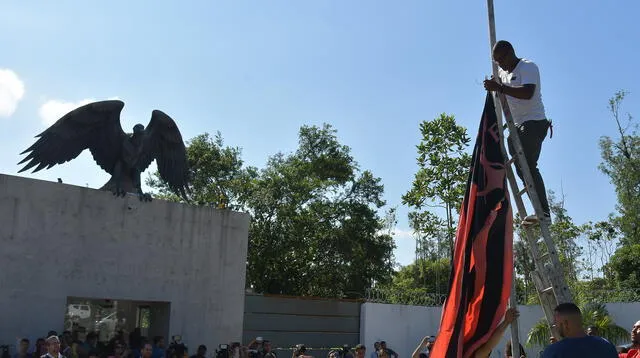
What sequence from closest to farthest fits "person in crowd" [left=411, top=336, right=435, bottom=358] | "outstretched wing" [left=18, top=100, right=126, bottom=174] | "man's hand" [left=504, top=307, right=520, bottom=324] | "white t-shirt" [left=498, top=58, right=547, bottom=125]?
1. "man's hand" [left=504, top=307, right=520, bottom=324]
2. "white t-shirt" [left=498, top=58, right=547, bottom=125]
3. "person in crowd" [left=411, top=336, right=435, bottom=358]
4. "outstretched wing" [left=18, top=100, right=126, bottom=174]

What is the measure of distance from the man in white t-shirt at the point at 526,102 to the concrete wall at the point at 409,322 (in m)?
15.5

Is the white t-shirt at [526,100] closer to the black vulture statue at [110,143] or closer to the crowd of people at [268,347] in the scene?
the crowd of people at [268,347]

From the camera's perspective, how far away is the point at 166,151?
14.4 meters

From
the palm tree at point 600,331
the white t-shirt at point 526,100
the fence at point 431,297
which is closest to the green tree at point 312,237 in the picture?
the fence at point 431,297

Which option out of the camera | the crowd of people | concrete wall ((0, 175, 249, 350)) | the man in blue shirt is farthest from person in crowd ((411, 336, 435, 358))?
concrete wall ((0, 175, 249, 350))

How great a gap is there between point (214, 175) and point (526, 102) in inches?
949

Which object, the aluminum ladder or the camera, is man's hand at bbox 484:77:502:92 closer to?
the aluminum ladder

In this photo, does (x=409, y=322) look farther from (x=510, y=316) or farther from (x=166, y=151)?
(x=510, y=316)

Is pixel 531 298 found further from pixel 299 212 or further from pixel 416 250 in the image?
pixel 416 250

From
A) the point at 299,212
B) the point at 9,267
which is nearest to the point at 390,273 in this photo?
the point at 299,212

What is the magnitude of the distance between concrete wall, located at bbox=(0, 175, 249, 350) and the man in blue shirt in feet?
33.9

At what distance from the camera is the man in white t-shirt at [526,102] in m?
4.41

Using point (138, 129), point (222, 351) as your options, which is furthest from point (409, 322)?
point (138, 129)

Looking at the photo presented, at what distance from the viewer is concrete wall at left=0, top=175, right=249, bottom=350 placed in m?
11.6
